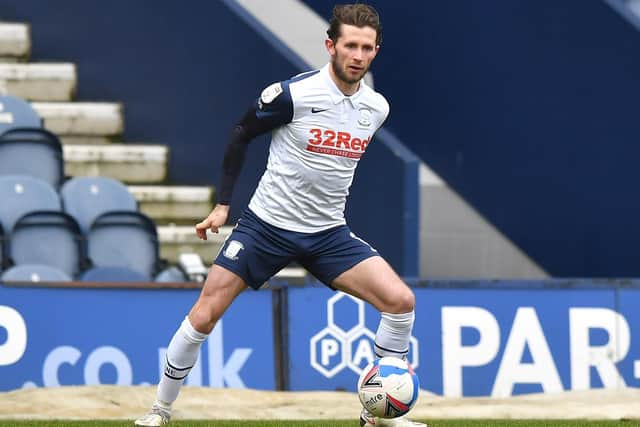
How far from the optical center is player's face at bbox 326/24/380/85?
6.43m

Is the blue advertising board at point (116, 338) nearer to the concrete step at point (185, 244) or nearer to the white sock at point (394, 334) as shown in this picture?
the white sock at point (394, 334)

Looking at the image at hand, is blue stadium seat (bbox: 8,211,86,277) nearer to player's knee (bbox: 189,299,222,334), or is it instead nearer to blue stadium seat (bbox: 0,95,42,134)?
blue stadium seat (bbox: 0,95,42,134)

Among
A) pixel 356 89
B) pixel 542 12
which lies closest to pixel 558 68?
pixel 542 12

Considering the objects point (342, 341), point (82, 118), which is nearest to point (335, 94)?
point (342, 341)

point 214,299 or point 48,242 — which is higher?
point 214,299

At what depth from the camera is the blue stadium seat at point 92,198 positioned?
38.7 feet

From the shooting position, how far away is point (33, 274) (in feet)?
33.8

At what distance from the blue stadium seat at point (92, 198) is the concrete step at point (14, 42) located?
2.49 m

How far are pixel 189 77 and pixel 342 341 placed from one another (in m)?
4.59

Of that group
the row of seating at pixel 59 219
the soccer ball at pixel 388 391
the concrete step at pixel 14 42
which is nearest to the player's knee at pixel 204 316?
the soccer ball at pixel 388 391

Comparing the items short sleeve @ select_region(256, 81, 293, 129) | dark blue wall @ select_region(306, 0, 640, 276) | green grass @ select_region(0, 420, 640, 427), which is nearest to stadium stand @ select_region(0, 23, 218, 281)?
dark blue wall @ select_region(306, 0, 640, 276)

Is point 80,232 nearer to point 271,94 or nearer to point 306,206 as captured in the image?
point 306,206

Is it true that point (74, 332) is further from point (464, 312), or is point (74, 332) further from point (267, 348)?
point (464, 312)

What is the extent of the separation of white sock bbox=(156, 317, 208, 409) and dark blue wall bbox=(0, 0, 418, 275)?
5.71m
